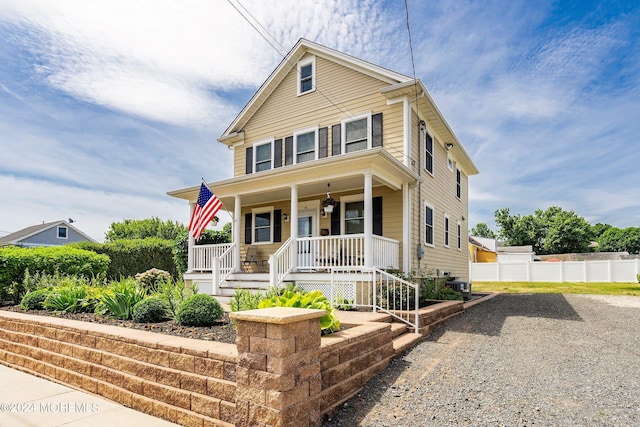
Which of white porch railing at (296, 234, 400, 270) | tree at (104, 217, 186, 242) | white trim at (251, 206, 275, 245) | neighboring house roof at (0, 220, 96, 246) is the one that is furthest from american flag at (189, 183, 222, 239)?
tree at (104, 217, 186, 242)

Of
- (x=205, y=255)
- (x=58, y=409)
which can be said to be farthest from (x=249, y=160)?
(x=58, y=409)

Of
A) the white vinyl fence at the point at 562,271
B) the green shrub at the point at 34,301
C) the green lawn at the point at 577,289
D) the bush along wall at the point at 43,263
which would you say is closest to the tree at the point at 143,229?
the white vinyl fence at the point at 562,271

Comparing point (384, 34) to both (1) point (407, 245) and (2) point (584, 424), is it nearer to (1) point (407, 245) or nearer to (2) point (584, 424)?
(1) point (407, 245)

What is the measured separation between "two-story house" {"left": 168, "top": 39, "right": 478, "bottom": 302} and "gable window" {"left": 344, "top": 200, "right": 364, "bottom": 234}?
0.03m

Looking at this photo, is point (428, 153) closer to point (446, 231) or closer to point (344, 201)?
point (344, 201)

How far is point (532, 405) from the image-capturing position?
11.9 feet

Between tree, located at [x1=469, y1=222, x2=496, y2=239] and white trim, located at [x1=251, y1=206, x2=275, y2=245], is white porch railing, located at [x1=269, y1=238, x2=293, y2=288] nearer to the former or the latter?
white trim, located at [x1=251, y1=206, x2=275, y2=245]

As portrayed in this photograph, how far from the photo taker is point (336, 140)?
11.5m

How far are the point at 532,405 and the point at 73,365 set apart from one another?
518 centimetres

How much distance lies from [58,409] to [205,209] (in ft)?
19.3

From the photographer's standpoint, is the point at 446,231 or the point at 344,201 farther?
the point at 446,231

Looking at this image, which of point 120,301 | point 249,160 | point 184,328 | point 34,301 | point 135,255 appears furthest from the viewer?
point 135,255

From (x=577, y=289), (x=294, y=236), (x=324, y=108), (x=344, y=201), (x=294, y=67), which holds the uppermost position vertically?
(x=294, y=67)

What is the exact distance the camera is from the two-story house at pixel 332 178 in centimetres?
922
